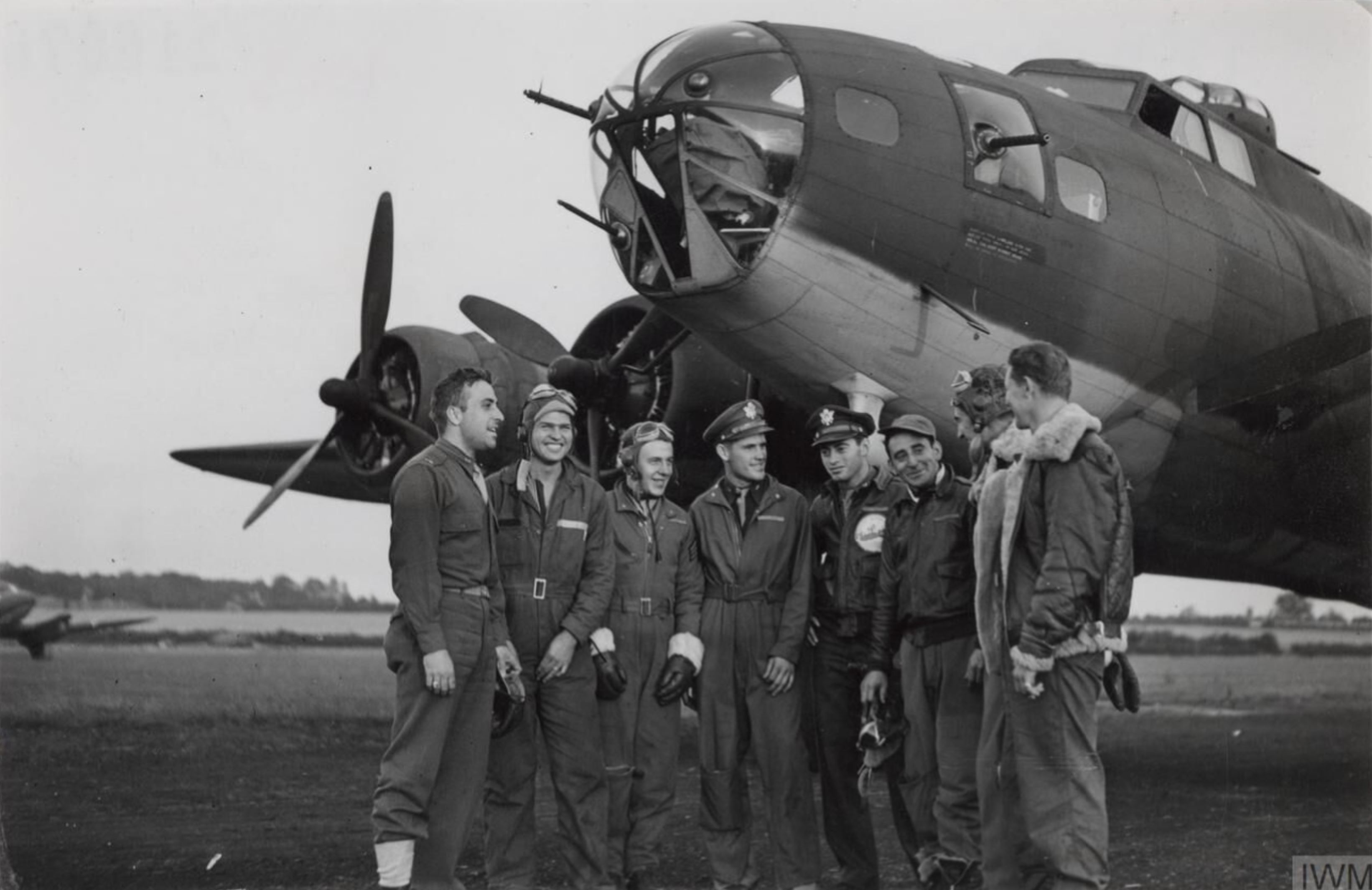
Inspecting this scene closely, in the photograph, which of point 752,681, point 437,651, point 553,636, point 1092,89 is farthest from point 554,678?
point 1092,89

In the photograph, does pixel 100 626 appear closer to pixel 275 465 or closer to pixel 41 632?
pixel 41 632

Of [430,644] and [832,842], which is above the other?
[430,644]

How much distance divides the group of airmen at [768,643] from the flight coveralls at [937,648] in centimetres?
1

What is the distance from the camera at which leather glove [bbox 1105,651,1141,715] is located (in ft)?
15.9

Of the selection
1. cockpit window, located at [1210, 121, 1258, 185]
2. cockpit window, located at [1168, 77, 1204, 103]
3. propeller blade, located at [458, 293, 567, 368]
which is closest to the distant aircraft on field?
propeller blade, located at [458, 293, 567, 368]

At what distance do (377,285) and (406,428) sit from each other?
1309mm

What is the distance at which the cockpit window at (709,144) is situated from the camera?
6859mm

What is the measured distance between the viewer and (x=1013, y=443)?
211 inches

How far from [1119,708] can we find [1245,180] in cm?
564

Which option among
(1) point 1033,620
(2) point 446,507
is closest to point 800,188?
(2) point 446,507

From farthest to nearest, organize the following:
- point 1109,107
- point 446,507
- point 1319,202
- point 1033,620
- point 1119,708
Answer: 1. point 1319,202
2. point 1109,107
3. point 446,507
4. point 1119,708
5. point 1033,620

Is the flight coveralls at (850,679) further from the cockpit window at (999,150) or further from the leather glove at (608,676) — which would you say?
the cockpit window at (999,150)

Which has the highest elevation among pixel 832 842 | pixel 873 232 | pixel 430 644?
pixel 873 232

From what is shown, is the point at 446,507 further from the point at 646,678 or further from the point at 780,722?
the point at 780,722
